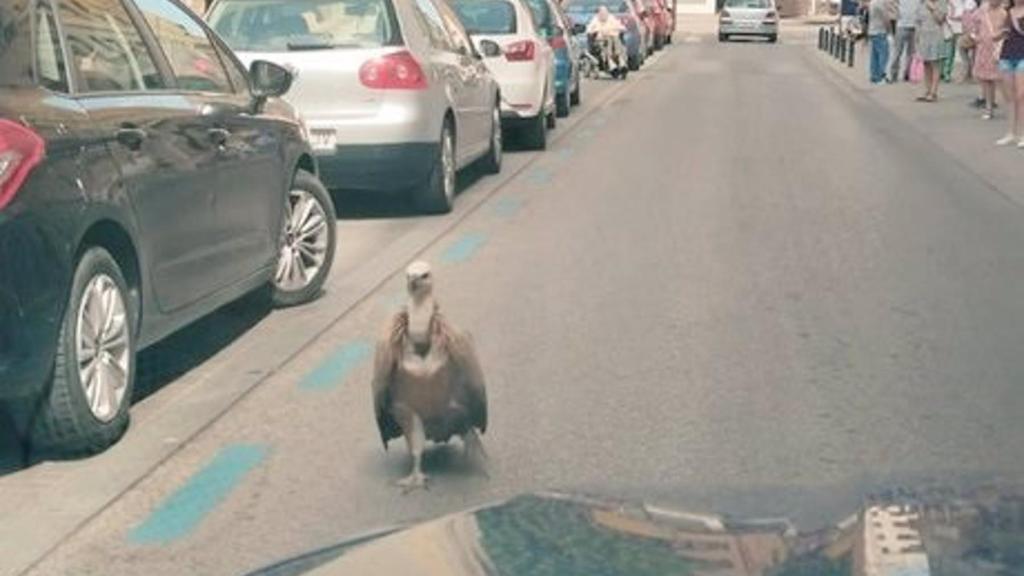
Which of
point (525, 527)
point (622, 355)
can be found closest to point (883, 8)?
point (622, 355)

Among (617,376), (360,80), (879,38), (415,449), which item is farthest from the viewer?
(879,38)

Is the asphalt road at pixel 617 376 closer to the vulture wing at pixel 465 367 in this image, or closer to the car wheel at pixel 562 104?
the vulture wing at pixel 465 367

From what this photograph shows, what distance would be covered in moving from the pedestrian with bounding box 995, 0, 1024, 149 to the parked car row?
777 centimetres

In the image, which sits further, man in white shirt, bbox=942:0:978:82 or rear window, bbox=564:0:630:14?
rear window, bbox=564:0:630:14

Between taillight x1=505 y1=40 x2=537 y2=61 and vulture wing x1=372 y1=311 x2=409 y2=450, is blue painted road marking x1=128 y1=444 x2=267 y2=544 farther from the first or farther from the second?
taillight x1=505 y1=40 x2=537 y2=61

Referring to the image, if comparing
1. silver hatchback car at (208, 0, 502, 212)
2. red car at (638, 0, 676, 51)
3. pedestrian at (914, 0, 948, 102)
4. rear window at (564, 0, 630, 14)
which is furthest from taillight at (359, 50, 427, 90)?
red car at (638, 0, 676, 51)

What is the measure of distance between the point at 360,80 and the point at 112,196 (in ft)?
17.3

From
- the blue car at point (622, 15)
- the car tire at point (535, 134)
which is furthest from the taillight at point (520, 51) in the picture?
the blue car at point (622, 15)

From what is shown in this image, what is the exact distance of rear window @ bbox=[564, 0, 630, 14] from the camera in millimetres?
33969

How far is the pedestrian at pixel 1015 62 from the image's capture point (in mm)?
16266

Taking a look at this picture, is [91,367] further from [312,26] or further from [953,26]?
[953,26]

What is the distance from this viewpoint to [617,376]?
6875 millimetres

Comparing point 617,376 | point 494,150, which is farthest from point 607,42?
point 617,376

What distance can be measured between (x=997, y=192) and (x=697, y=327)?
637 centimetres
